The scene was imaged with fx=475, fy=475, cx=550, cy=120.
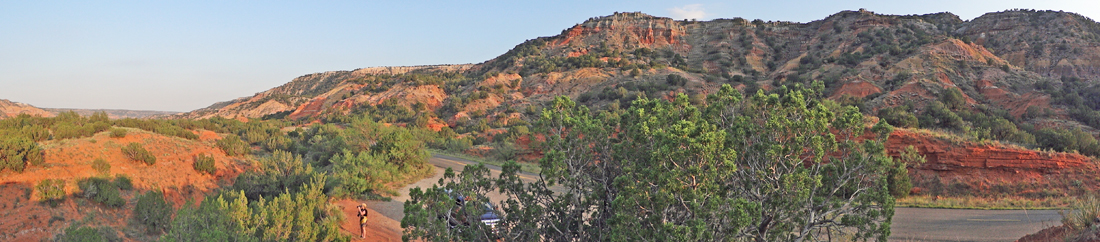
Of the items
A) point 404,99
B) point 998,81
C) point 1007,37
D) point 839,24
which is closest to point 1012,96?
point 998,81

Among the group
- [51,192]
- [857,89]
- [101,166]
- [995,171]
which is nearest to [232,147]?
[101,166]

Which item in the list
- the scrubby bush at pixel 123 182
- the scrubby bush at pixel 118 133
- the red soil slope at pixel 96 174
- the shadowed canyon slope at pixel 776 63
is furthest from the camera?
the shadowed canyon slope at pixel 776 63

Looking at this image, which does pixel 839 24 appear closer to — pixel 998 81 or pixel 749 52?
pixel 749 52

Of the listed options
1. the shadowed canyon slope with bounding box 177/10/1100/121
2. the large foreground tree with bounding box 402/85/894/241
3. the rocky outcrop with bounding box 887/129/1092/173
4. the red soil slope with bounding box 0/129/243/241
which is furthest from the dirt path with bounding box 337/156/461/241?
the shadowed canyon slope with bounding box 177/10/1100/121

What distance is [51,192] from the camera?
968cm

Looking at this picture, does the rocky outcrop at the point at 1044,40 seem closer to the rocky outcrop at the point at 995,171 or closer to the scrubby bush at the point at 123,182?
the rocky outcrop at the point at 995,171

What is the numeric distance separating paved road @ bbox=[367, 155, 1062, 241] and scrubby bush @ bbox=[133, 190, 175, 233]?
4569 mm

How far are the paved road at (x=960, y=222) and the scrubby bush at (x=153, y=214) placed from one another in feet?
15.0

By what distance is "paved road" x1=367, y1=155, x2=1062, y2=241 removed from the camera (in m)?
10.3

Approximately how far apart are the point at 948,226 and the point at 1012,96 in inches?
1208

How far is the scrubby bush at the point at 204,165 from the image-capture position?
14.3m

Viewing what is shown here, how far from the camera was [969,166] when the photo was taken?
17.4 metres

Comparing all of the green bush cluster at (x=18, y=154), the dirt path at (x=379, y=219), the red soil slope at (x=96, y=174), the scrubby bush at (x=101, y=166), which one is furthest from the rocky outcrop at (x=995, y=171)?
the green bush cluster at (x=18, y=154)

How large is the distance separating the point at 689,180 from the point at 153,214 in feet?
33.9
